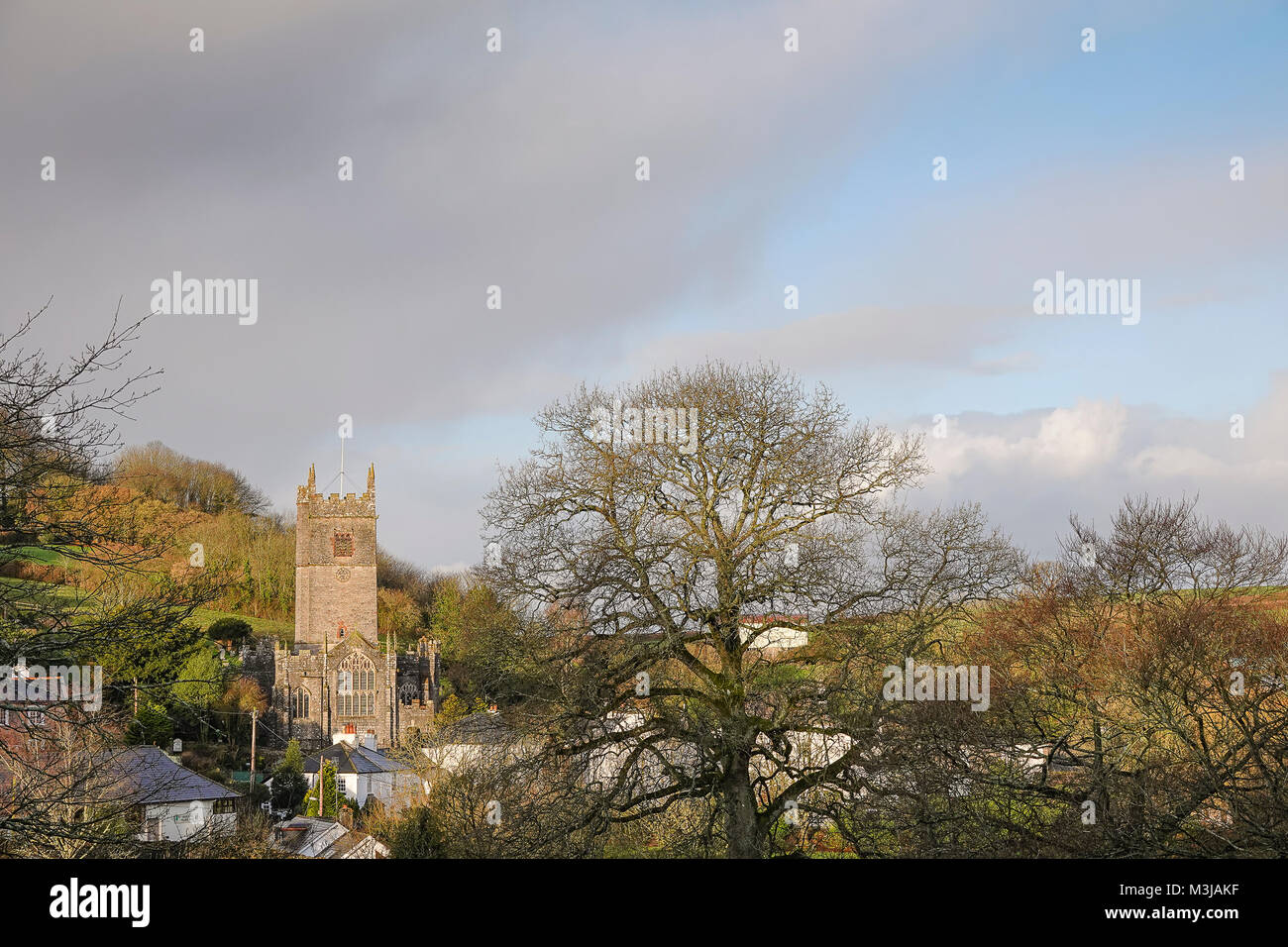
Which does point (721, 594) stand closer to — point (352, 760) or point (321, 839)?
point (321, 839)

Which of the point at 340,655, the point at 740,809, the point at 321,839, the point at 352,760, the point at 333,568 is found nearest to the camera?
the point at 740,809

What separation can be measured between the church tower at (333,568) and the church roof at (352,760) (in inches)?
766

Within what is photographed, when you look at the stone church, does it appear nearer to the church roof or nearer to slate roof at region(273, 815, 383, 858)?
the church roof

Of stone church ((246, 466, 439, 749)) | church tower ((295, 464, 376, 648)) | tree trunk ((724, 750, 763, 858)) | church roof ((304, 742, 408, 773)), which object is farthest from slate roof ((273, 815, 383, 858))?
church tower ((295, 464, 376, 648))

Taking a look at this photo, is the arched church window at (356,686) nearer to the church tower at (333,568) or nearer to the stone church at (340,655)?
the stone church at (340,655)

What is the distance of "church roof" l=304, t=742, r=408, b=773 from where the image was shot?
176ft

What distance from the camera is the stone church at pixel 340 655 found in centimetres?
7225

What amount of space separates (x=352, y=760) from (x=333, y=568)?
27.0 m

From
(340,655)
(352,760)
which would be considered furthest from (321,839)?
(340,655)

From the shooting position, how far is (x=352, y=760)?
54812 mm

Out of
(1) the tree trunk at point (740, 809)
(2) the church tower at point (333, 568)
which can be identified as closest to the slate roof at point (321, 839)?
(1) the tree trunk at point (740, 809)

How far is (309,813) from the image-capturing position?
4778 centimetres
